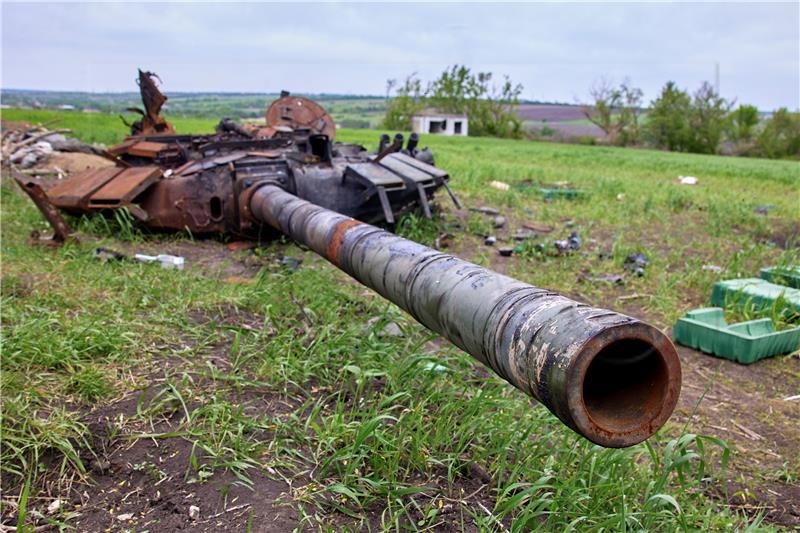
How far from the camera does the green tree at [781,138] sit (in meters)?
42.4

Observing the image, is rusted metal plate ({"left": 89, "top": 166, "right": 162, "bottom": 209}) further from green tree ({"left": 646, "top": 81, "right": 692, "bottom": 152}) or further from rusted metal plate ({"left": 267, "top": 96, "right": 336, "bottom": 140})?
green tree ({"left": 646, "top": 81, "right": 692, "bottom": 152})

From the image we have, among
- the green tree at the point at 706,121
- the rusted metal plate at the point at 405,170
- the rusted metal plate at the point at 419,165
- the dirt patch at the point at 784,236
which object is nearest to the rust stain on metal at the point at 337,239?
the rusted metal plate at the point at 405,170

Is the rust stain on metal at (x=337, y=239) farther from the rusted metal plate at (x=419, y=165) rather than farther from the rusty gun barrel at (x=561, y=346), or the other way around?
the rusted metal plate at (x=419, y=165)

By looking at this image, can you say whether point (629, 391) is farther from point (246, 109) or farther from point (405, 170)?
point (246, 109)

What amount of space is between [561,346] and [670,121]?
51.3 meters

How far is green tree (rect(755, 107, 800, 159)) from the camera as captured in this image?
1671 inches

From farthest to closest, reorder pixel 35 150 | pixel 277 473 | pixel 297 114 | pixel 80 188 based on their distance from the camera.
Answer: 1. pixel 35 150
2. pixel 297 114
3. pixel 80 188
4. pixel 277 473

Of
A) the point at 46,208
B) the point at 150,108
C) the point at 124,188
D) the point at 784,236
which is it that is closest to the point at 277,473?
the point at 46,208

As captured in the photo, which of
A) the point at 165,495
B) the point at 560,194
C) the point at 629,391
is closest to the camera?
the point at 629,391

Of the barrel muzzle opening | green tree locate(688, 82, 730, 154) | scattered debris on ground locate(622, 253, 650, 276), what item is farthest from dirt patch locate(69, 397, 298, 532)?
green tree locate(688, 82, 730, 154)

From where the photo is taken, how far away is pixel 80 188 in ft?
22.6

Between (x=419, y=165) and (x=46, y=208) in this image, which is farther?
(x=419, y=165)

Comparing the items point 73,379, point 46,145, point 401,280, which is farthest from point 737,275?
point 46,145

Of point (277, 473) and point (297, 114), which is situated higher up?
point (297, 114)
